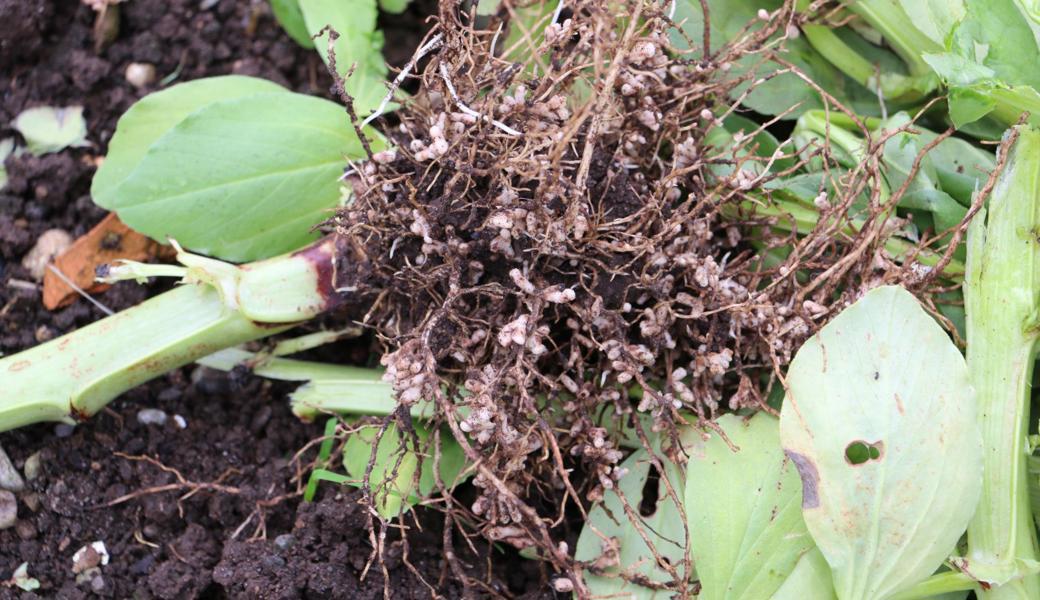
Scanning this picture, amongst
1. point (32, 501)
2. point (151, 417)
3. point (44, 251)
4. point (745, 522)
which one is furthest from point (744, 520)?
point (44, 251)

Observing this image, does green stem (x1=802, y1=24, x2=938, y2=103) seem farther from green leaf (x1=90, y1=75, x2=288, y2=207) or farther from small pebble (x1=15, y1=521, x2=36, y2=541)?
small pebble (x1=15, y1=521, x2=36, y2=541)

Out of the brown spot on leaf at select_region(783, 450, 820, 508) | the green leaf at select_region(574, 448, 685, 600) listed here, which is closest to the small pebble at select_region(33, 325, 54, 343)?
the green leaf at select_region(574, 448, 685, 600)

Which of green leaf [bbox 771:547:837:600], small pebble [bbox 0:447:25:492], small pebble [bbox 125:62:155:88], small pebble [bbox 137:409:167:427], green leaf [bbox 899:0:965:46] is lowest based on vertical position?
small pebble [bbox 0:447:25:492]

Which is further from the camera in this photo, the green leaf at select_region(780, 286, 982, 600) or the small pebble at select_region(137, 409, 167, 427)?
the small pebble at select_region(137, 409, 167, 427)

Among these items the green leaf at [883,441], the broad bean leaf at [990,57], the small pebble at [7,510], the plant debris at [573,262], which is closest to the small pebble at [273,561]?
→ the plant debris at [573,262]

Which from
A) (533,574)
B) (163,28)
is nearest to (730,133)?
(533,574)

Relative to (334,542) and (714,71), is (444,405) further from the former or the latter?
(714,71)

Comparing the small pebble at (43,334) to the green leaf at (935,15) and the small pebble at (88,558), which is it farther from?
the green leaf at (935,15)
